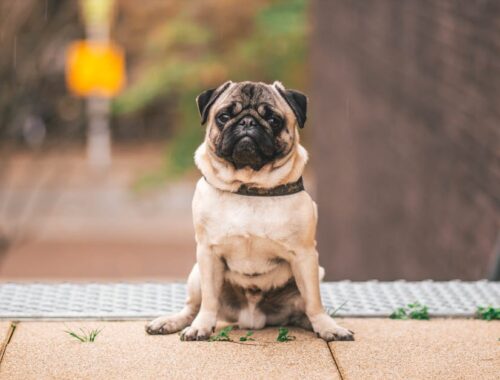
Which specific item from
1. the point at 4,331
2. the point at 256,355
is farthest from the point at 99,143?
the point at 256,355

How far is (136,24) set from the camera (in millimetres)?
23906

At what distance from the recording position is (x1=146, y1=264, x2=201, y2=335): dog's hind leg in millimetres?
4113

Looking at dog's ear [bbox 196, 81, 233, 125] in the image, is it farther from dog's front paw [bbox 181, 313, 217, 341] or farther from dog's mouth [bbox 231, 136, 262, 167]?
dog's front paw [bbox 181, 313, 217, 341]

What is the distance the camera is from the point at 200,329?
13.1 feet

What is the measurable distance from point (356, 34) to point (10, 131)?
14.1 feet

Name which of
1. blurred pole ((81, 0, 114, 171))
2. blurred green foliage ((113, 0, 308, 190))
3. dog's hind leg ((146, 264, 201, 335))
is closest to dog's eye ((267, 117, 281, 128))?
dog's hind leg ((146, 264, 201, 335))

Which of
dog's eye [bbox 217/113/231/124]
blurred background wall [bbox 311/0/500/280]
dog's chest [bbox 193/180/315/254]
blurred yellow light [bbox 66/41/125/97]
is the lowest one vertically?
blurred yellow light [bbox 66/41/125/97]

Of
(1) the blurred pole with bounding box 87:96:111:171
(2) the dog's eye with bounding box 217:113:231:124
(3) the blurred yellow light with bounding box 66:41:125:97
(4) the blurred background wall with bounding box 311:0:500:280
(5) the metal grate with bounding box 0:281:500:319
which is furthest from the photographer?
(1) the blurred pole with bounding box 87:96:111:171

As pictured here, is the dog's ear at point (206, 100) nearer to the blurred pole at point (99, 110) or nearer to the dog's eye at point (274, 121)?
the dog's eye at point (274, 121)

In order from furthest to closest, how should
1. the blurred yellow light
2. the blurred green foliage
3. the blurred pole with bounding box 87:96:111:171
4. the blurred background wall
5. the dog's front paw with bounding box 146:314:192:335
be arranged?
the blurred pole with bounding box 87:96:111:171 < the blurred yellow light < the blurred green foliage < the blurred background wall < the dog's front paw with bounding box 146:314:192:335

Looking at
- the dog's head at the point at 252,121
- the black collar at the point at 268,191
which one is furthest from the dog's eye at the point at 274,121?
the black collar at the point at 268,191

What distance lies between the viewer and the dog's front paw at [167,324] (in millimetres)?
4105

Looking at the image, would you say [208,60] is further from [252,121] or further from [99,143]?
[252,121]

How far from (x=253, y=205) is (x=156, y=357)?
73cm
